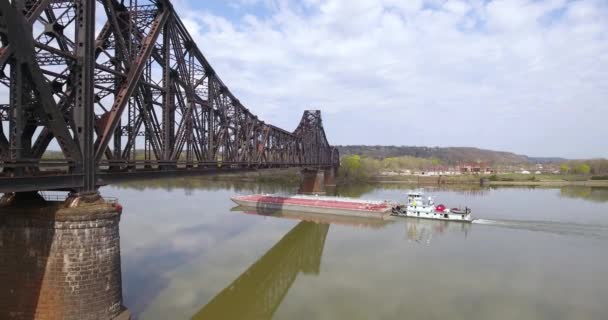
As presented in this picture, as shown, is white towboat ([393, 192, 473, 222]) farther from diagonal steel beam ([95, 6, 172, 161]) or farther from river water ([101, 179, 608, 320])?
diagonal steel beam ([95, 6, 172, 161])

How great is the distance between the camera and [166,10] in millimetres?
19094

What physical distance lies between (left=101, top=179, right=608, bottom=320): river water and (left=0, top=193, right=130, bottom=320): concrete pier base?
585 centimetres

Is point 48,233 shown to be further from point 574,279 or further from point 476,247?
point 476,247

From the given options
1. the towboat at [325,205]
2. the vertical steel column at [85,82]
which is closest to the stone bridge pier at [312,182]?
the towboat at [325,205]

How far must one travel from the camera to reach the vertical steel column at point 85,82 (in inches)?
497

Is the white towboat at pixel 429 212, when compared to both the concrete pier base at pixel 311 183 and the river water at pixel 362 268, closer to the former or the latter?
the river water at pixel 362 268

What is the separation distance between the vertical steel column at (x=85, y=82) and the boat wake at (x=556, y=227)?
3761cm

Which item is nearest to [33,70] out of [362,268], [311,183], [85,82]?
[85,82]

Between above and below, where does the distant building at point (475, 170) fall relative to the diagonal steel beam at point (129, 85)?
below

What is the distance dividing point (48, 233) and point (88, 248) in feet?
3.83

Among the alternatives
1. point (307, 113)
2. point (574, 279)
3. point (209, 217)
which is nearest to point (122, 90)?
point (574, 279)

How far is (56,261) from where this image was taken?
11672 millimetres

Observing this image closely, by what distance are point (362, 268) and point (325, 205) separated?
968 inches

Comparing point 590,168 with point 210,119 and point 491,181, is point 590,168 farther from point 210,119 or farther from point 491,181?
point 210,119
